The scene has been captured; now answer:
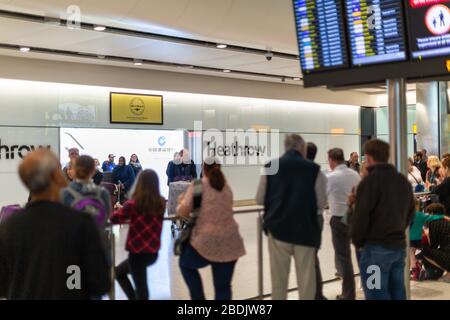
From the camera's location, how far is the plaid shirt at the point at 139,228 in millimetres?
4410

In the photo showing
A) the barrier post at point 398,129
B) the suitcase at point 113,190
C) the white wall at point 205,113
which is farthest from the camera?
the white wall at point 205,113

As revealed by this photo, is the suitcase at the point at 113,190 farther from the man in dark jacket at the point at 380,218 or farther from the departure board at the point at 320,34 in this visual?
the man in dark jacket at the point at 380,218

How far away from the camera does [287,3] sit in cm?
973

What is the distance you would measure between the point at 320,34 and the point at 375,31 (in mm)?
533

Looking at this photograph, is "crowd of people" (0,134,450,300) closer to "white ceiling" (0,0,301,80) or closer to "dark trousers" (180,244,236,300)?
"dark trousers" (180,244,236,300)

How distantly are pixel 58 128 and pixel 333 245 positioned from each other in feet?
32.7

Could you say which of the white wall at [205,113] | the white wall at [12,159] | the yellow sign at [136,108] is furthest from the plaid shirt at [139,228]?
the yellow sign at [136,108]

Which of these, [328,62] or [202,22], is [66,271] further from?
[202,22]

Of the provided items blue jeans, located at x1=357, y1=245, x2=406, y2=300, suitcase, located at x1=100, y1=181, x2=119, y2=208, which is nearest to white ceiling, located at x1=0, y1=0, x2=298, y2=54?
suitcase, located at x1=100, y1=181, x2=119, y2=208

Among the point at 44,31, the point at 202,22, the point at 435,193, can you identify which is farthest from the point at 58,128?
the point at 435,193

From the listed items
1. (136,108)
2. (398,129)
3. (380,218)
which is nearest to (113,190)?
(136,108)

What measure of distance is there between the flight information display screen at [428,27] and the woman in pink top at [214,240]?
195 centimetres

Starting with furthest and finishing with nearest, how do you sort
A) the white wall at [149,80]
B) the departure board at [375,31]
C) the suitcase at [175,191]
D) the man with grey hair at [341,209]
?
1. the white wall at [149,80]
2. the suitcase at [175,191]
3. the man with grey hair at [341,209]
4. the departure board at [375,31]

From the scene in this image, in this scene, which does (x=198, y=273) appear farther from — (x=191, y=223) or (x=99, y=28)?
(x=99, y=28)
